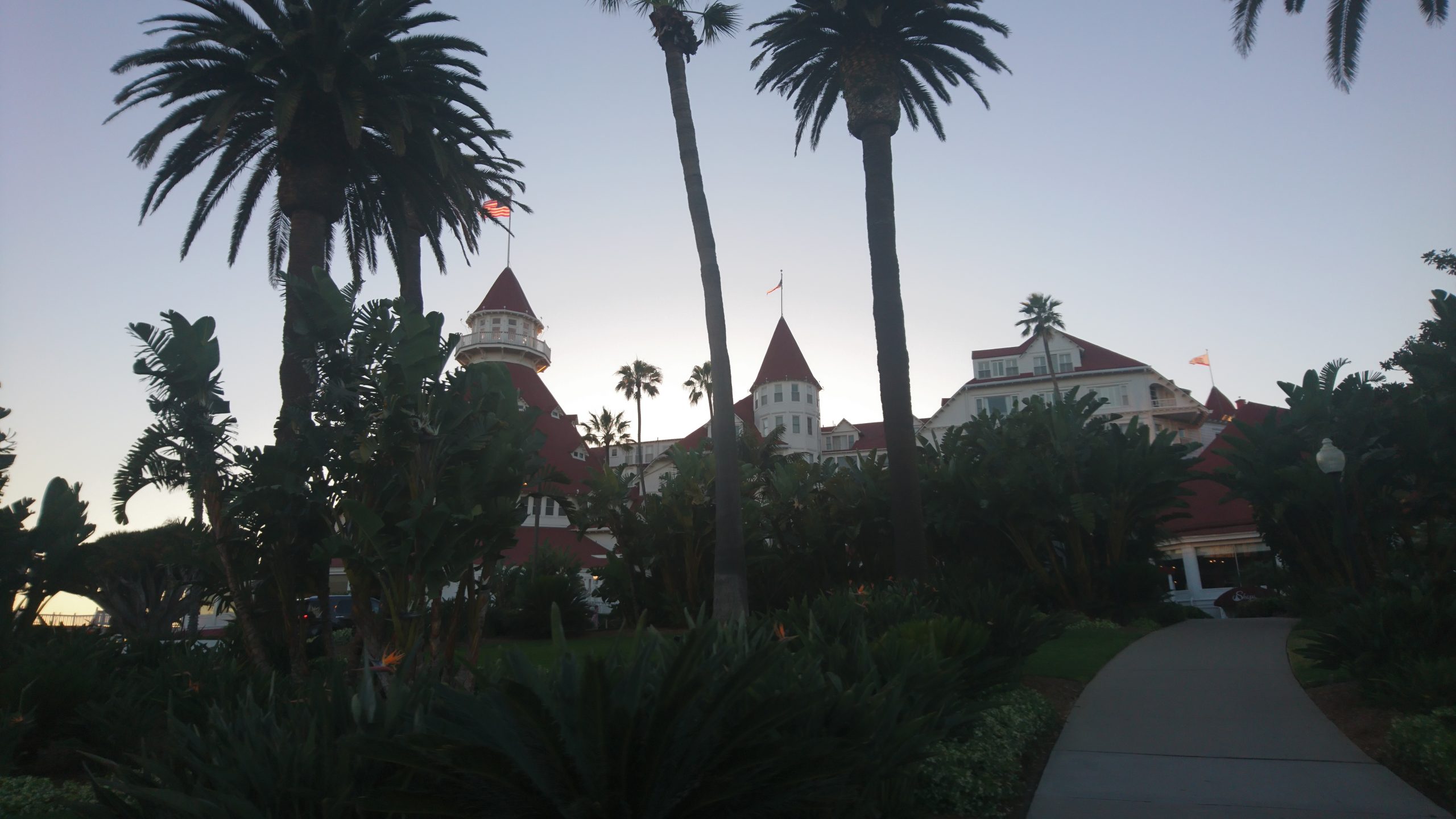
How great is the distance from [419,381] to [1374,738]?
39.0 ft

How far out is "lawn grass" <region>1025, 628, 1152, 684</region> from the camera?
40.3 ft

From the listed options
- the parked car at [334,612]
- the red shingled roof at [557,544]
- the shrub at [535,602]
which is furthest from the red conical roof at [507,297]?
the shrub at [535,602]

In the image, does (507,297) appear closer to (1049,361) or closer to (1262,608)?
(1049,361)

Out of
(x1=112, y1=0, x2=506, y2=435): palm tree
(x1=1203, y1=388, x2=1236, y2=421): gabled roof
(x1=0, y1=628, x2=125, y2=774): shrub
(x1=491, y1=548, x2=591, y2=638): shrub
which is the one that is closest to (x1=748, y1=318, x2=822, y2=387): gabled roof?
(x1=1203, y1=388, x2=1236, y2=421): gabled roof

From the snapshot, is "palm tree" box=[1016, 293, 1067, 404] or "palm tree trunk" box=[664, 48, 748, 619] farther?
"palm tree" box=[1016, 293, 1067, 404]

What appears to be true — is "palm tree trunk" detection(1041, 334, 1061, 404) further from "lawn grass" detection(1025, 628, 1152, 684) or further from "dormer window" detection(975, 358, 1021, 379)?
"lawn grass" detection(1025, 628, 1152, 684)

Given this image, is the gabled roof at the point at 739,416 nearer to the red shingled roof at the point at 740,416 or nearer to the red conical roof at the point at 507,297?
the red shingled roof at the point at 740,416

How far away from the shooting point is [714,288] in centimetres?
1662

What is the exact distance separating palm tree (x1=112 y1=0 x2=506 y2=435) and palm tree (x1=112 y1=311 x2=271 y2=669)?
2.20 meters

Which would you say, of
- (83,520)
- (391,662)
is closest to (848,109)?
(391,662)

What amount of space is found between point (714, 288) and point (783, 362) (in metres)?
48.5

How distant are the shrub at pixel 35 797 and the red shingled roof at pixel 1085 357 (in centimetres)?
5572

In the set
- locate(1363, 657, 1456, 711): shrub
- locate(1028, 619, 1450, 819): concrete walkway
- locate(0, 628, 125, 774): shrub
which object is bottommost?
locate(1028, 619, 1450, 819): concrete walkway

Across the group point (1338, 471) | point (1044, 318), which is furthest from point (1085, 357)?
point (1338, 471)
